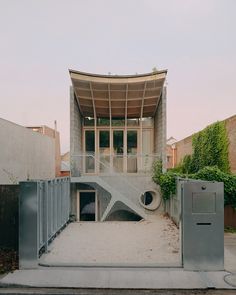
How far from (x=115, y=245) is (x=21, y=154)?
8.25m

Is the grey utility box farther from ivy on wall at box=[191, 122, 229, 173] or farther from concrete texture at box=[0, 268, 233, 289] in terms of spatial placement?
ivy on wall at box=[191, 122, 229, 173]

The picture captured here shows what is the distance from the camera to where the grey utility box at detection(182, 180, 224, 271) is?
645cm

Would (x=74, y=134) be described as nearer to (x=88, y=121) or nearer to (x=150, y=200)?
(x=88, y=121)

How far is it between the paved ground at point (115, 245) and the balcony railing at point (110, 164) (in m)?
3.59

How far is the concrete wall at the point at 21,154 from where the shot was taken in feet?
41.9

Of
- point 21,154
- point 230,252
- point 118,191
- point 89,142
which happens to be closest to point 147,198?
point 118,191

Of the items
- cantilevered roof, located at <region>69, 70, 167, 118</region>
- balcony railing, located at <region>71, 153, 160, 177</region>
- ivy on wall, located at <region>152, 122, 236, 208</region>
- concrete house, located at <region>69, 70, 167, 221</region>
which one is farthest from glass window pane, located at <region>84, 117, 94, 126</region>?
ivy on wall, located at <region>152, 122, 236, 208</region>

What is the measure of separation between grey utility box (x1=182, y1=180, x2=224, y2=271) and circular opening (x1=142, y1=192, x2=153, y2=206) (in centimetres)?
822

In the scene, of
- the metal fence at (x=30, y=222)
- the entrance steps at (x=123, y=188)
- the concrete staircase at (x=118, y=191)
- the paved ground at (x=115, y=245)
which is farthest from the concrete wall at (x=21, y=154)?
the metal fence at (x=30, y=222)

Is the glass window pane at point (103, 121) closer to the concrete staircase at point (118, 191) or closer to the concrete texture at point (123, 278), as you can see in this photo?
the concrete staircase at point (118, 191)

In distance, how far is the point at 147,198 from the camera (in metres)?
14.9

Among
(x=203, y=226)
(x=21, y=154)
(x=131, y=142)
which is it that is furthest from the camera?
(x=131, y=142)

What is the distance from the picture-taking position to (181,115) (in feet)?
103

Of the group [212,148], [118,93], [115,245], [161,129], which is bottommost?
[115,245]
